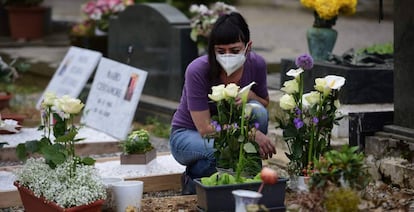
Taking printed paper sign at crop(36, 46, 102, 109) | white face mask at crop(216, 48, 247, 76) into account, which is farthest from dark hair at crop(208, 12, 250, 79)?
printed paper sign at crop(36, 46, 102, 109)

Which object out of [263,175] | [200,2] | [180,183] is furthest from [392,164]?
[200,2]

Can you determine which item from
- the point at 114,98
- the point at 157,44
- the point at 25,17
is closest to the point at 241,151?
the point at 114,98

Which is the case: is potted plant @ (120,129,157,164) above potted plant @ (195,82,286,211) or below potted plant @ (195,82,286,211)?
below

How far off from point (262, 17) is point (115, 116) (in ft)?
37.9

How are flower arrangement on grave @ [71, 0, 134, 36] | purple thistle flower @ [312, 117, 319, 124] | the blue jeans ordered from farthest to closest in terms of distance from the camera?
flower arrangement on grave @ [71, 0, 134, 36]
the blue jeans
purple thistle flower @ [312, 117, 319, 124]

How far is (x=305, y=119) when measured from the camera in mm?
5246

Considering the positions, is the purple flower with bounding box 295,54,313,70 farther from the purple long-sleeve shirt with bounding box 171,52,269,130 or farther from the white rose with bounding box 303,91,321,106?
the purple long-sleeve shirt with bounding box 171,52,269,130

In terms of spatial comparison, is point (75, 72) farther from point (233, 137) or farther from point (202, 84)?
point (233, 137)

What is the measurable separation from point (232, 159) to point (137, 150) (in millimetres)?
1659

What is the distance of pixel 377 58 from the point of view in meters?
8.20

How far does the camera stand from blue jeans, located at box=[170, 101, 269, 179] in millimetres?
5512

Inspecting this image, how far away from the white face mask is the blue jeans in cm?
28

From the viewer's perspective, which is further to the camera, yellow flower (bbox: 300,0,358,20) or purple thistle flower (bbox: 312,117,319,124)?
yellow flower (bbox: 300,0,358,20)

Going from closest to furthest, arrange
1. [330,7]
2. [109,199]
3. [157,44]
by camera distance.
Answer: [109,199] < [330,7] < [157,44]
